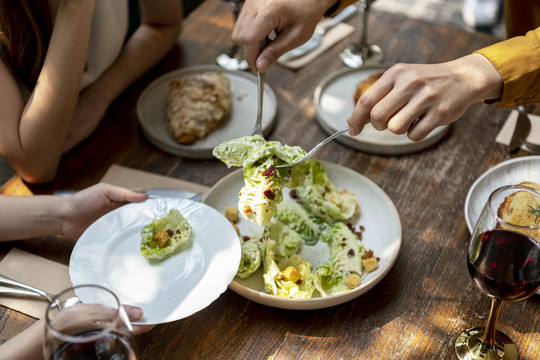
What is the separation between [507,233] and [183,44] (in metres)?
1.79

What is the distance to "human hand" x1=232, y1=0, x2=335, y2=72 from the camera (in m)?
1.59

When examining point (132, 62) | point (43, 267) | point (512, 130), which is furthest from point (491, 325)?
point (132, 62)

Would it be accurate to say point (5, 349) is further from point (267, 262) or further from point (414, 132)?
point (414, 132)

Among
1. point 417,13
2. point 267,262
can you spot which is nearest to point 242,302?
point 267,262

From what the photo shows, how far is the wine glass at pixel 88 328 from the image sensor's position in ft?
2.78

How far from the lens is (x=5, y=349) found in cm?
118

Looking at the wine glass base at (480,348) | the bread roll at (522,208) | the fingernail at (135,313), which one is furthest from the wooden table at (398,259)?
the bread roll at (522,208)

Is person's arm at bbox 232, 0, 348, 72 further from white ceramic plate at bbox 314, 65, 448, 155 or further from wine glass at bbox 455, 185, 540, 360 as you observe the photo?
wine glass at bbox 455, 185, 540, 360

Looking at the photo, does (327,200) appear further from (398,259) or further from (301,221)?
(398,259)

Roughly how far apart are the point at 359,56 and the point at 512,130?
724mm

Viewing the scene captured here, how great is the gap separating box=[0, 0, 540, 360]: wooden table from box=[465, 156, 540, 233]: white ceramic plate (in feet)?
0.25

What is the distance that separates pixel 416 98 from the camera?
1294 millimetres

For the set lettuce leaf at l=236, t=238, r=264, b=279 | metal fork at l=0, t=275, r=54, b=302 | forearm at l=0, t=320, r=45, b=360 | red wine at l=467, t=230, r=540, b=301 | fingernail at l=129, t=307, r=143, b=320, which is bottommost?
lettuce leaf at l=236, t=238, r=264, b=279

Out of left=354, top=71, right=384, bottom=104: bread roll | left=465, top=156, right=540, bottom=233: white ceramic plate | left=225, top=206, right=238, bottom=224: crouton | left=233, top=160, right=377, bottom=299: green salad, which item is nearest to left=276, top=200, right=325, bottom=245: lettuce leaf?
left=233, top=160, right=377, bottom=299: green salad
